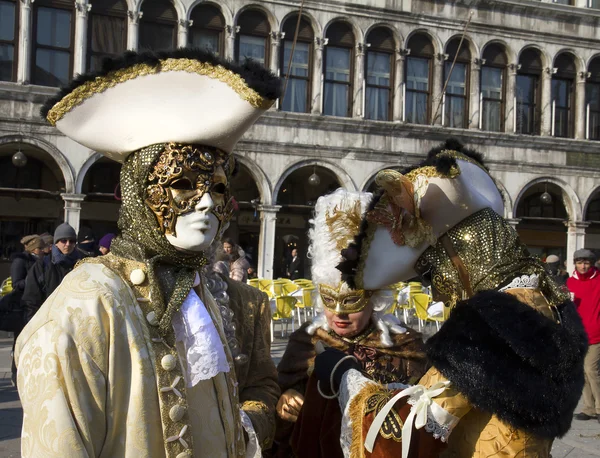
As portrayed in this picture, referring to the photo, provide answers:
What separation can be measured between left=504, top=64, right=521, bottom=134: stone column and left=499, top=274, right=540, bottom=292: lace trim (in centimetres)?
1698

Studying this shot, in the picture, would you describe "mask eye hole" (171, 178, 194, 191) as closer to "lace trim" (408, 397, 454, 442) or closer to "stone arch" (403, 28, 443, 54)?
"lace trim" (408, 397, 454, 442)

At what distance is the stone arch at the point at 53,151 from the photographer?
14.3 metres

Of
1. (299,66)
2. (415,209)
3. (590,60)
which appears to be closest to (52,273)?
(415,209)

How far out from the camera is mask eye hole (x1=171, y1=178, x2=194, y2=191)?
5.43 feet

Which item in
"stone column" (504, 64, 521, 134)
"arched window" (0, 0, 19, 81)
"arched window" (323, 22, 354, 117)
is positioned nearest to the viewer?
"arched window" (0, 0, 19, 81)

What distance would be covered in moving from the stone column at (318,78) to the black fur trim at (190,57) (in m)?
15.1

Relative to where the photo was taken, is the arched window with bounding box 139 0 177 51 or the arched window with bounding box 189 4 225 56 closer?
the arched window with bounding box 139 0 177 51

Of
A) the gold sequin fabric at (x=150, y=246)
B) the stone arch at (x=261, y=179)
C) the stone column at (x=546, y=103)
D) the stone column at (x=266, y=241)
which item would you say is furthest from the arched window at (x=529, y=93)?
the gold sequin fabric at (x=150, y=246)

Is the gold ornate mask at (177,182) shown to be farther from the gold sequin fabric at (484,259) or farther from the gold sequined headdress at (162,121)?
the gold sequin fabric at (484,259)

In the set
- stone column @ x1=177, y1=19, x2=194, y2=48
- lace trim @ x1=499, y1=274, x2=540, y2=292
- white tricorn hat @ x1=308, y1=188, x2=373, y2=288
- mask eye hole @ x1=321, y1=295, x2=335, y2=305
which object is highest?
stone column @ x1=177, y1=19, x2=194, y2=48

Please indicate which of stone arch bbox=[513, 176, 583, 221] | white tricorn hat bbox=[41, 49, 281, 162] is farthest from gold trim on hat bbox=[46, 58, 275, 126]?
stone arch bbox=[513, 176, 583, 221]

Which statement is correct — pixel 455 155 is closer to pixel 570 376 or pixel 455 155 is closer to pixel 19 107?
pixel 570 376

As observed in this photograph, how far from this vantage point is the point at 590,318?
6312 millimetres

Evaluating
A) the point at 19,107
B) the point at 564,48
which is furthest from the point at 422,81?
the point at 19,107
